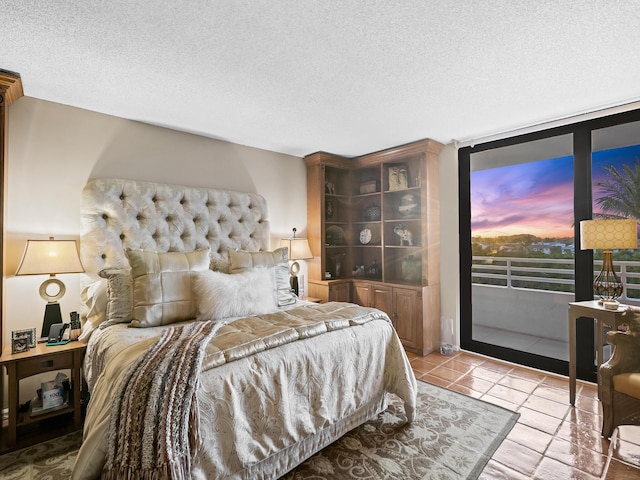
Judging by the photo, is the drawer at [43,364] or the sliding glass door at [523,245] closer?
the drawer at [43,364]

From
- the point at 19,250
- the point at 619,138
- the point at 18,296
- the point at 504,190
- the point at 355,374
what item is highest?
the point at 619,138

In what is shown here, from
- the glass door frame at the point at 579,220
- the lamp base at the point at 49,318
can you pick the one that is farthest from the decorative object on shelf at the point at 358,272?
the lamp base at the point at 49,318

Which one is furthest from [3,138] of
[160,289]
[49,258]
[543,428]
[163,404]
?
[543,428]

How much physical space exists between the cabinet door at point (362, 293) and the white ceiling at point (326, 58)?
6.62 feet

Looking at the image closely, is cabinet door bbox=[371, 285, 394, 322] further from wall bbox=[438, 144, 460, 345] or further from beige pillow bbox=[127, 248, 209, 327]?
beige pillow bbox=[127, 248, 209, 327]

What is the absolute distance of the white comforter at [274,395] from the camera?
4.35 feet

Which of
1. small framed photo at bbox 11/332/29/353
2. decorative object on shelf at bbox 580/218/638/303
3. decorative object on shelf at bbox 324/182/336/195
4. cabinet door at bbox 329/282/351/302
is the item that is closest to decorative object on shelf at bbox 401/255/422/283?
cabinet door at bbox 329/282/351/302

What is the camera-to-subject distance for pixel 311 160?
159 inches

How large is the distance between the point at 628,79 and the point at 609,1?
3.52 ft

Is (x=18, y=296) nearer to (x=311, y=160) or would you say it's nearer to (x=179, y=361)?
(x=179, y=361)

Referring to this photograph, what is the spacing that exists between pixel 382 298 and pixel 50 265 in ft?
10.4

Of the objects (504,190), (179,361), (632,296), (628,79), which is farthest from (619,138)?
(179,361)

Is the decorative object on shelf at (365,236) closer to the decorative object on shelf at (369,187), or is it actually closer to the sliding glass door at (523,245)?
the decorative object on shelf at (369,187)

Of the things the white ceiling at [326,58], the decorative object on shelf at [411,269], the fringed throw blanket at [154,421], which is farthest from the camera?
the decorative object on shelf at [411,269]
